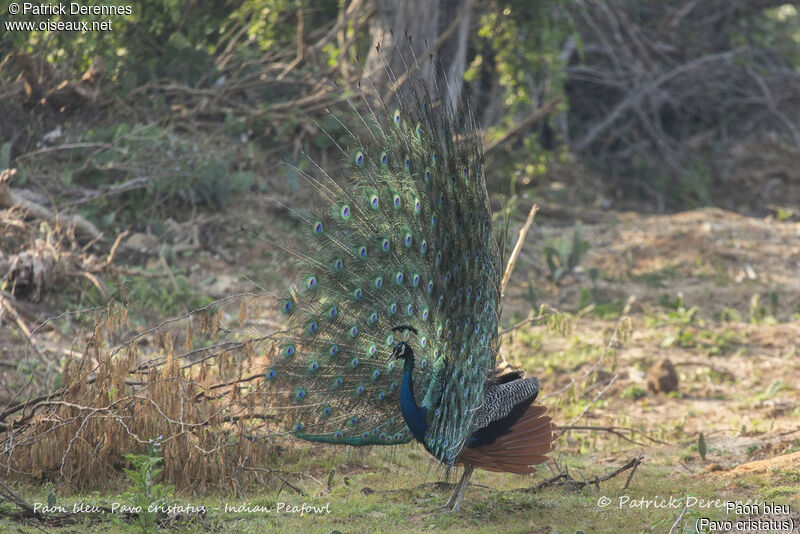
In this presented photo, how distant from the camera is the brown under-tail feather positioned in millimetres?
5142

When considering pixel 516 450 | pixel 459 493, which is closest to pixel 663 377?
pixel 516 450

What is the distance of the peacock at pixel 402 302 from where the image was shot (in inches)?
205

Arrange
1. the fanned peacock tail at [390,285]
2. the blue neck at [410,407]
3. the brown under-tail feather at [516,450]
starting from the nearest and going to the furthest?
1. the blue neck at [410,407]
2. the brown under-tail feather at [516,450]
3. the fanned peacock tail at [390,285]

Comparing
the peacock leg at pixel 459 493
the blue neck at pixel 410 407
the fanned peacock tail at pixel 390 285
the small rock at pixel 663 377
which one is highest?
the fanned peacock tail at pixel 390 285

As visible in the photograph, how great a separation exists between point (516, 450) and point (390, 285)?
4.24 ft

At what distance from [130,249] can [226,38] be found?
4302mm

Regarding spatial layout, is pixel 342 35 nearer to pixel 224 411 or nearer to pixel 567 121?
pixel 567 121

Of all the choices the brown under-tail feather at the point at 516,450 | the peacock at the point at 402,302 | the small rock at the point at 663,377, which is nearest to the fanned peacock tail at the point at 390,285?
the peacock at the point at 402,302

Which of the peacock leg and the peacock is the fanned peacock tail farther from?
the peacock leg

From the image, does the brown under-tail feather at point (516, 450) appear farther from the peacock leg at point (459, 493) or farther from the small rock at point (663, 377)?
the small rock at point (663, 377)

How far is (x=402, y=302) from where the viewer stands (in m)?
5.36

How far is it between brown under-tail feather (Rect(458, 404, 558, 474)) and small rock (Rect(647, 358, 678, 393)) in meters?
3.42

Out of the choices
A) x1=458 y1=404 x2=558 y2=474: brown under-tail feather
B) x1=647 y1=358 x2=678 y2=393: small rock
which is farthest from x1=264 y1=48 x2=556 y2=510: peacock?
x1=647 y1=358 x2=678 y2=393: small rock

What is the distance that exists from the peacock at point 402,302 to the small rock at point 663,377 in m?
3.36
